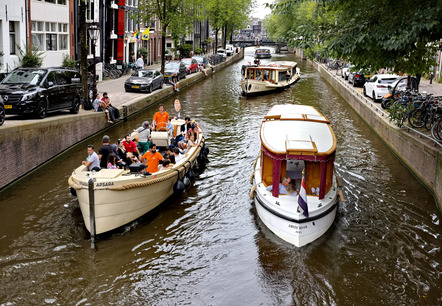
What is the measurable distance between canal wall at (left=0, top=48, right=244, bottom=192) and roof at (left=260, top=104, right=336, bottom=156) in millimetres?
6872

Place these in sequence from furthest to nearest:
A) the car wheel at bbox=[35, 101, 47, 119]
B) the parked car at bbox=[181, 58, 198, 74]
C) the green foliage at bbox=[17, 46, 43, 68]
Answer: the parked car at bbox=[181, 58, 198, 74] → the green foliage at bbox=[17, 46, 43, 68] → the car wheel at bbox=[35, 101, 47, 119]

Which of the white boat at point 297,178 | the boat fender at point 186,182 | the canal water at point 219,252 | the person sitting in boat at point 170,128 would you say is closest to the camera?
the canal water at point 219,252

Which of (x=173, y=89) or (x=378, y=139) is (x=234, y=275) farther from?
(x=173, y=89)

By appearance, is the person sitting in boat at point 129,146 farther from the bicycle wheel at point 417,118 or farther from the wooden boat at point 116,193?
the bicycle wheel at point 417,118

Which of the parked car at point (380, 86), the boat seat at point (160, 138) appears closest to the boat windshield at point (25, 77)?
the boat seat at point (160, 138)

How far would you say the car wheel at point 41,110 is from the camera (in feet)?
55.6

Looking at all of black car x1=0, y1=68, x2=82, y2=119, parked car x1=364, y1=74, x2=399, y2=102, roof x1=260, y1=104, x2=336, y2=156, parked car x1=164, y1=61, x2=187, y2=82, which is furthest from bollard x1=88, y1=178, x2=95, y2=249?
parked car x1=164, y1=61, x2=187, y2=82

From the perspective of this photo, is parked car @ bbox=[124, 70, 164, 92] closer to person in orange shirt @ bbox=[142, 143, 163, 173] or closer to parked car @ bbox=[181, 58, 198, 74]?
parked car @ bbox=[181, 58, 198, 74]

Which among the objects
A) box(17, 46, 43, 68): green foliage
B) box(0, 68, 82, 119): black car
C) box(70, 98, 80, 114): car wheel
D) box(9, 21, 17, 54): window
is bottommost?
box(70, 98, 80, 114): car wheel

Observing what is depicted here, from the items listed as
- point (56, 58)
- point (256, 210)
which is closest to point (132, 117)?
point (56, 58)

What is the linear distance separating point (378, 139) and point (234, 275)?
1404 cm

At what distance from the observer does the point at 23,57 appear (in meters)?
24.7

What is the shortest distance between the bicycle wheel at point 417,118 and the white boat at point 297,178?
249 inches

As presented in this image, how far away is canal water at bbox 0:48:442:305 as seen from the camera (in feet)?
31.3
